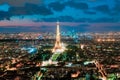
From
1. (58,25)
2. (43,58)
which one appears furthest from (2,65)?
(58,25)

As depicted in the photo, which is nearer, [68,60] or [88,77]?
[88,77]

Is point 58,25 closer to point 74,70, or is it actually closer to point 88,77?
point 74,70

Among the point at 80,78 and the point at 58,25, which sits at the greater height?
the point at 58,25

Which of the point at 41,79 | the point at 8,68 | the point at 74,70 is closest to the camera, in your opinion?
the point at 41,79

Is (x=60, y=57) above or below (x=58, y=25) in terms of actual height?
below

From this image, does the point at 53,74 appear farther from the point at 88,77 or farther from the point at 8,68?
the point at 8,68

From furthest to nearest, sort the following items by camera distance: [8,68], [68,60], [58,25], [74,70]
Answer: [58,25] < [68,60] < [8,68] < [74,70]

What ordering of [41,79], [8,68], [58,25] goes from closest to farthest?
[41,79]
[8,68]
[58,25]

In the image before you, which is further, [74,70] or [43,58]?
[43,58]

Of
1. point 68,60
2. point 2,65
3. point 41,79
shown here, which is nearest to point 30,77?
point 41,79
